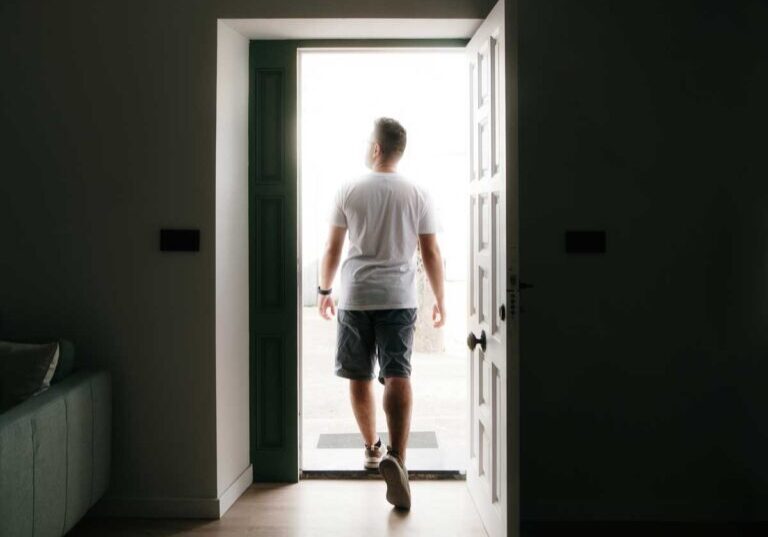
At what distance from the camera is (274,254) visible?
314 centimetres

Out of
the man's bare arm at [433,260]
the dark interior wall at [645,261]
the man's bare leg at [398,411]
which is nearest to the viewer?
the dark interior wall at [645,261]

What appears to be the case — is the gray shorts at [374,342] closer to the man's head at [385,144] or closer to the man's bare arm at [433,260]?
the man's bare arm at [433,260]

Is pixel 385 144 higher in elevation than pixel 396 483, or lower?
higher

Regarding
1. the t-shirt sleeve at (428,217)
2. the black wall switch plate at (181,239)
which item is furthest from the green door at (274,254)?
the t-shirt sleeve at (428,217)

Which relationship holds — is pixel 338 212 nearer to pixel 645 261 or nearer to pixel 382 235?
pixel 382 235

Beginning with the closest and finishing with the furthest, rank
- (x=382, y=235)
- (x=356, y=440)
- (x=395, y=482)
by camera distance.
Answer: (x=395, y=482) → (x=382, y=235) → (x=356, y=440)

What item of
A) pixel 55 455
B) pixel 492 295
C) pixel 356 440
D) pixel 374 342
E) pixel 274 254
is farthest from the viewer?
pixel 356 440

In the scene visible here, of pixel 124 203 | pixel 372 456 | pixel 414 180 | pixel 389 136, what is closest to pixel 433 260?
pixel 414 180

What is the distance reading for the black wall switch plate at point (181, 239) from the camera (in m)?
2.69

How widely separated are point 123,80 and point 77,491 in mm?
1509

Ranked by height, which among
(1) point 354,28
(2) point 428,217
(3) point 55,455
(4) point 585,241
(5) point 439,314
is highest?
(1) point 354,28

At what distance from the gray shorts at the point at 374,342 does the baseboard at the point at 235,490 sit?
0.61 m

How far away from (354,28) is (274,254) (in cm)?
103

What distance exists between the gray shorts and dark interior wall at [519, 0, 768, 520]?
1.61 ft
